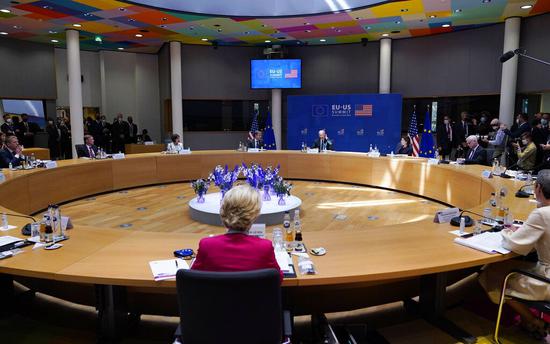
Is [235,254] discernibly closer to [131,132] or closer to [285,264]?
[285,264]

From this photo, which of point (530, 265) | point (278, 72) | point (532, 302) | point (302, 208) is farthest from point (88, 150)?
point (532, 302)

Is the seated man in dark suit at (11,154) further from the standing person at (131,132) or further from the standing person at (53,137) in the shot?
the standing person at (131,132)

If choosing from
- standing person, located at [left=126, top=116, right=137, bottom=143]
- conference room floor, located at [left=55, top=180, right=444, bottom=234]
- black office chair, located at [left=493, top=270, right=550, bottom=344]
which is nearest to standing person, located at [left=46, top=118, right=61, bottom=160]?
standing person, located at [left=126, top=116, right=137, bottom=143]

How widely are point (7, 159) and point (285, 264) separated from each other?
6.14 m

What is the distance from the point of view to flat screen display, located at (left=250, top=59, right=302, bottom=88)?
1323cm

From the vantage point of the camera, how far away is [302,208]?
6977 mm

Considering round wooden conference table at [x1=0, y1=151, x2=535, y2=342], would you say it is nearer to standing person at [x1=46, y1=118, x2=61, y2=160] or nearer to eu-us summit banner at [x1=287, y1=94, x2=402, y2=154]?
eu-us summit banner at [x1=287, y1=94, x2=402, y2=154]

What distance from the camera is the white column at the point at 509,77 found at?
9.93 m

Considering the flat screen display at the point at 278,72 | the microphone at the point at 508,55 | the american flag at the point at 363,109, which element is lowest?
the american flag at the point at 363,109

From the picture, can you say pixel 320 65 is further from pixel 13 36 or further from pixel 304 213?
pixel 13 36

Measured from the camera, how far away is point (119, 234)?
3176 millimetres

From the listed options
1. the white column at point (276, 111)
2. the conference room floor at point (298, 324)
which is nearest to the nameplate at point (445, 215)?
the conference room floor at point (298, 324)

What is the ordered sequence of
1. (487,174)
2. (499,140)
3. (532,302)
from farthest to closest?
(499,140), (487,174), (532,302)

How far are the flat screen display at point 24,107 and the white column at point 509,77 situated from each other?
13860mm
